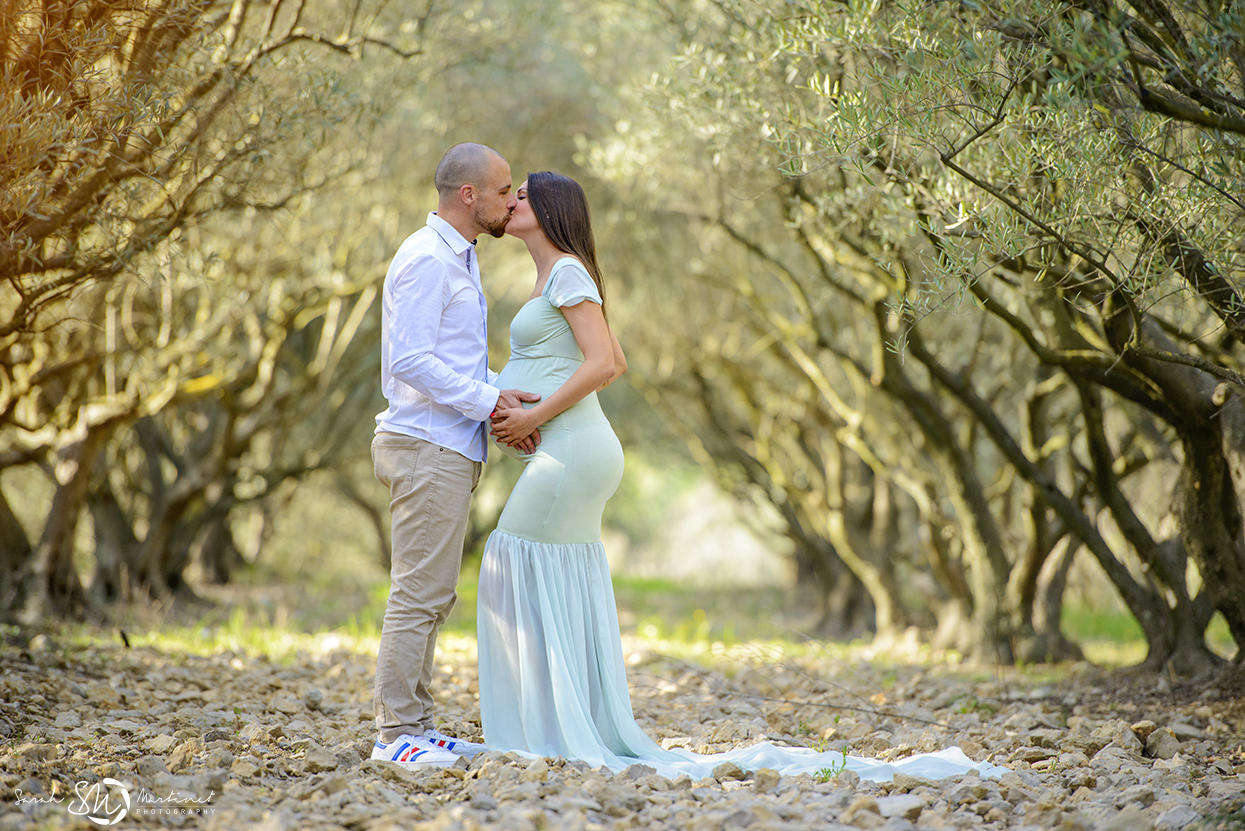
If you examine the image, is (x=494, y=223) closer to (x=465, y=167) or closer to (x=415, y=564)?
(x=465, y=167)

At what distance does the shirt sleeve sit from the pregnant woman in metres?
0.19

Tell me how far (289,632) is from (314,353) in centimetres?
575

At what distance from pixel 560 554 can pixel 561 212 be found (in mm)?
1532

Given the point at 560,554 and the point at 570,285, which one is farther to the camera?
the point at 560,554

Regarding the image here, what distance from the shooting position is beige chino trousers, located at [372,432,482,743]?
4.08 meters

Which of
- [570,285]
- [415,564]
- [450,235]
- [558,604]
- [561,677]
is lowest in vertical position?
[561,677]

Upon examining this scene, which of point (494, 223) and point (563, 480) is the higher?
point (494, 223)

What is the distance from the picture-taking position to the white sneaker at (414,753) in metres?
3.98

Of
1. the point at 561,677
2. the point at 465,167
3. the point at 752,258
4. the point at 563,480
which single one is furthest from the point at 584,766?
the point at 752,258

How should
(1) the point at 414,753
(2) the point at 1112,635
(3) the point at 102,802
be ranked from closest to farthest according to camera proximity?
1. (3) the point at 102,802
2. (1) the point at 414,753
3. (2) the point at 1112,635

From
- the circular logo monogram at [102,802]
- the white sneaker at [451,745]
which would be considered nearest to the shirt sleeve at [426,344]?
the white sneaker at [451,745]

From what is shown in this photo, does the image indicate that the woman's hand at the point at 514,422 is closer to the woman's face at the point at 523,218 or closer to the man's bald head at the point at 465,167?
the woman's face at the point at 523,218

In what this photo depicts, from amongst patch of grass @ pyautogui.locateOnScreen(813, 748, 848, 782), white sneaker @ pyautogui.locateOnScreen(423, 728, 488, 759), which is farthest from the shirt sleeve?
patch of grass @ pyautogui.locateOnScreen(813, 748, 848, 782)

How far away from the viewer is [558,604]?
14.3 feet
